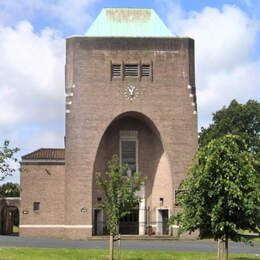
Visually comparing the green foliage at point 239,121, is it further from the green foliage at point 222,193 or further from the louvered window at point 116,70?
the green foliage at point 222,193

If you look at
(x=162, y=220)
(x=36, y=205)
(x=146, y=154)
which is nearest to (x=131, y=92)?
(x=146, y=154)

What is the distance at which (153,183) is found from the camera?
207ft

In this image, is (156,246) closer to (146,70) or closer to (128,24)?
(146,70)

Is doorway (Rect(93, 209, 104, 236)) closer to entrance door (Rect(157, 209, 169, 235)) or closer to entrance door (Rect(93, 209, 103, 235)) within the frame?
entrance door (Rect(93, 209, 103, 235))

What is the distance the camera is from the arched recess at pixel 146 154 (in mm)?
61656

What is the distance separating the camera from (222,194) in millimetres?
22984

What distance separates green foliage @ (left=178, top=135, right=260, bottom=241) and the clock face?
3757 cm

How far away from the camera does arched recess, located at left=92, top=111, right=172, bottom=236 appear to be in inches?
2427

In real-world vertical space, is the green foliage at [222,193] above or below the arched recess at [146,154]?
below

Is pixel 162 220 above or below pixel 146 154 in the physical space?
below

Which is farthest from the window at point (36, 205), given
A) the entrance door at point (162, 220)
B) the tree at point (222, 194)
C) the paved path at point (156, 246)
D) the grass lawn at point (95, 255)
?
the tree at point (222, 194)

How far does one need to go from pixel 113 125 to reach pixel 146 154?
4359 mm

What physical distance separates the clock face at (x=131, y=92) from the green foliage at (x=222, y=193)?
123 ft

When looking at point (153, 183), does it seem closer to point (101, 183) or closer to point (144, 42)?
point (144, 42)
